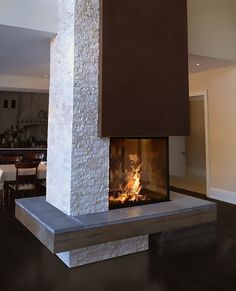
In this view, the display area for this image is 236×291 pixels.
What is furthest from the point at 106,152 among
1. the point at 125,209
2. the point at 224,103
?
the point at 224,103

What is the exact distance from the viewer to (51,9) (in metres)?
3.58

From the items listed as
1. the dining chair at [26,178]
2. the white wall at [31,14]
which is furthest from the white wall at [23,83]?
the white wall at [31,14]

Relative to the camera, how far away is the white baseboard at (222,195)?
5644 millimetres

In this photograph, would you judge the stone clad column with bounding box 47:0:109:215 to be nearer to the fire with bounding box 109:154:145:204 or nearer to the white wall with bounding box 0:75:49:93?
the fire with bounding box 109:154:145:204

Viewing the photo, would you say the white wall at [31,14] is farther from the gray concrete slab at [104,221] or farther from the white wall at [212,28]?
the white wall at [212,28]

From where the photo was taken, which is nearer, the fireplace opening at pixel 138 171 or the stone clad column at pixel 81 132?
the stone clad column at pixel 81 132

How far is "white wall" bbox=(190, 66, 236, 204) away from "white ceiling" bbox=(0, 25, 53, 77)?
11.3ft

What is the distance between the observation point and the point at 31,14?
347cm

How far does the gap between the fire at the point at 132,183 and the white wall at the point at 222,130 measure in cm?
272

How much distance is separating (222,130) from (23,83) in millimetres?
4835

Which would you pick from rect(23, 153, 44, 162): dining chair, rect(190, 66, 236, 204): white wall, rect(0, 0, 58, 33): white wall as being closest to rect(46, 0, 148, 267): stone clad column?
rect(0, 0, 58, 33): white wall

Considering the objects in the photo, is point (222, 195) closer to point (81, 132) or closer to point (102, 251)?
point (102, 251)

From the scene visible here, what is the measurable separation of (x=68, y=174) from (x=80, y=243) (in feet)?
2.50

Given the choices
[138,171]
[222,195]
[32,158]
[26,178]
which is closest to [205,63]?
[222,195]
